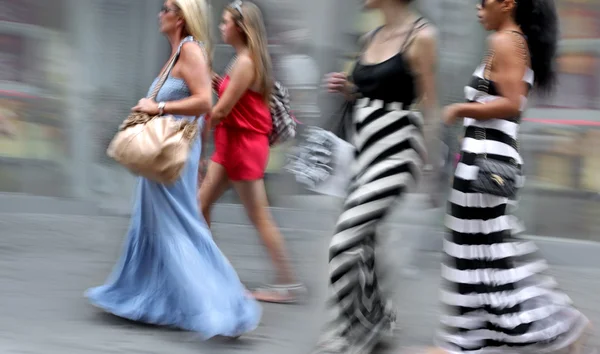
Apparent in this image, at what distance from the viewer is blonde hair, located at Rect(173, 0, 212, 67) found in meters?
4.82

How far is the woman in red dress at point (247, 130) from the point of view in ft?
17.6

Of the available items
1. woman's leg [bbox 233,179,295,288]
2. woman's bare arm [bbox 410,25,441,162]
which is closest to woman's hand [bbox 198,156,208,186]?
woman's leg [bbox 233,179,295,288]

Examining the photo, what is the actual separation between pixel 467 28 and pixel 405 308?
2601mm

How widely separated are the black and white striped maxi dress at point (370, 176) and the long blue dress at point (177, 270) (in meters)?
0.60

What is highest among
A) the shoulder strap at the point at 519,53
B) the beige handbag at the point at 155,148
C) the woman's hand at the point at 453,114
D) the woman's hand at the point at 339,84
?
the shoulder strap at the point at 519,53

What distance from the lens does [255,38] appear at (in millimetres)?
5402

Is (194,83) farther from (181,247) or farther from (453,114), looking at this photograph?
(453,114)

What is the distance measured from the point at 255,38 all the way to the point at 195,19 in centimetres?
62

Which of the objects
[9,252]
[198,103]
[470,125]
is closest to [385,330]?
[470,125]

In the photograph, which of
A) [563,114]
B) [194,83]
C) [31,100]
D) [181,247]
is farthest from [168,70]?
[31,100]

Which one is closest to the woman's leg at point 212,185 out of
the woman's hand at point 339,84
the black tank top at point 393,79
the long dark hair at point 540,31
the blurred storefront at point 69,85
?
the woman's hand at point 339,84

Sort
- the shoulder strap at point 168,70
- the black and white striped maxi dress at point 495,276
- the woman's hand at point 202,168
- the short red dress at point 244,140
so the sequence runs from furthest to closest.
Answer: the short red dress at point 244,140 < the woman's hand at point 202,168 < the shoulder strap at point 168,70 < the black and white striped maxi dress at point 495,276

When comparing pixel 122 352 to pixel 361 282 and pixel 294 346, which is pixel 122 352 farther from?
pixel 361 282

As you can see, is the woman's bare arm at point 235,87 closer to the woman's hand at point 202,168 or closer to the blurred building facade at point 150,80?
the woman's hand at point 202,168
